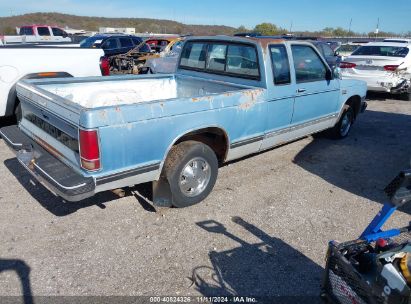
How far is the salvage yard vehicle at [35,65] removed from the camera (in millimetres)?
5445

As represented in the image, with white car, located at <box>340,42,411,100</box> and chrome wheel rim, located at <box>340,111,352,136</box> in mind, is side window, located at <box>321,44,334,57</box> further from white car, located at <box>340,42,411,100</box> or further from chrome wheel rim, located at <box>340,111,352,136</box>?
chrome wheel rim, located at <box>340,111,352,136</box>

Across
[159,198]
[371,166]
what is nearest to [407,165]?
[371,166]

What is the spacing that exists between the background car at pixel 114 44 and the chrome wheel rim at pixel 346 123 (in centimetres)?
1063

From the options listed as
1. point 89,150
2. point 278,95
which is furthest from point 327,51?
point 89,150

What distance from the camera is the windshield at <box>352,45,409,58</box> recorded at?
1034 centimetres

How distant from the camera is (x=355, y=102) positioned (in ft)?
22.3

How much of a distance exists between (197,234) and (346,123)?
4.50 m

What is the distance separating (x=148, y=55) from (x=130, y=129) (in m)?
12.1

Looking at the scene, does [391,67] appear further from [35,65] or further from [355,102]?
[35,65]

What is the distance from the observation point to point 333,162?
5695 mm

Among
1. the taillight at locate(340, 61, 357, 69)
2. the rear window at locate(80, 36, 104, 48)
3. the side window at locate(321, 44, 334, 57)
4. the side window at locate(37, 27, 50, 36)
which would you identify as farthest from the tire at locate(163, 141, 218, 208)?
the side window at locate(37, 27, 50, 36)

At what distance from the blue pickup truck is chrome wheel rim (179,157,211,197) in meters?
0.01

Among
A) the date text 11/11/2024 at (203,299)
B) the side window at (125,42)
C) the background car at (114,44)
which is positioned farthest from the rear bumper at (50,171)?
the side window at (125,42)

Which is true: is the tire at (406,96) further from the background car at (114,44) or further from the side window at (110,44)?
the side window at (110,44)
